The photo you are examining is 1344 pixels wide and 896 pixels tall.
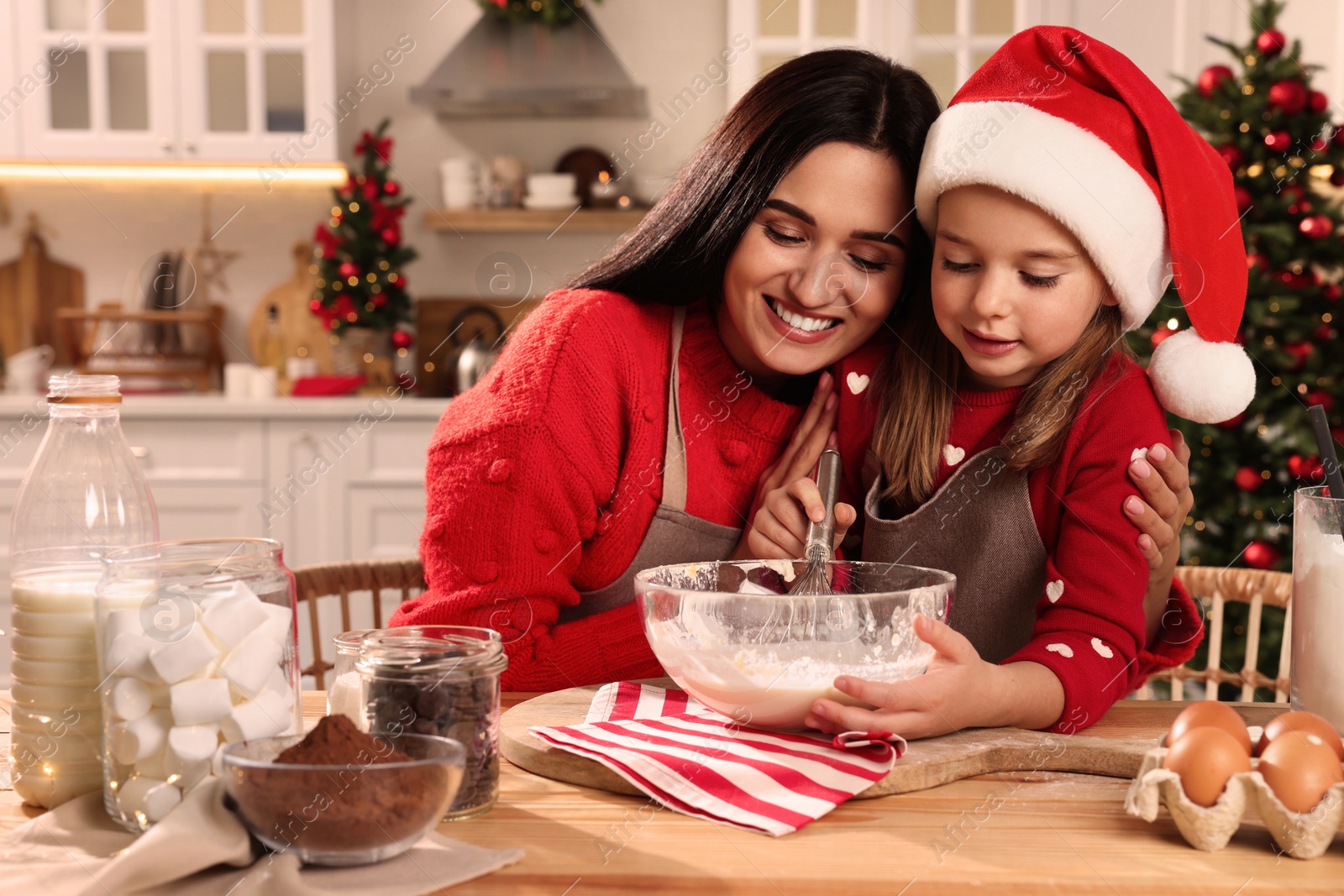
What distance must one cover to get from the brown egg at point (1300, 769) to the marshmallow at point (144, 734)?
0.66 meters

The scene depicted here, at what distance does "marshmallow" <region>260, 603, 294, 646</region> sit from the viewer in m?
0.69

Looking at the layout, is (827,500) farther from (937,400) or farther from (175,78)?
(175,78)

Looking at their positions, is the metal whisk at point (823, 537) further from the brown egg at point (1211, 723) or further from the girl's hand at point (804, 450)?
the brown egg at point (1211, 723)

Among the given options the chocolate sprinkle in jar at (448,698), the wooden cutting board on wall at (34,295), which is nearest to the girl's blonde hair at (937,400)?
the chocolate sprinkle in jar at (448,698)

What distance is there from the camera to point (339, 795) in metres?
0.62

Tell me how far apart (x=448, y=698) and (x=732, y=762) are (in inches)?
8.2

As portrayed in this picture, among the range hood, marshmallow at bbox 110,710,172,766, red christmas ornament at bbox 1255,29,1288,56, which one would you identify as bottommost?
marshmallow at bbox 110,710,172,766

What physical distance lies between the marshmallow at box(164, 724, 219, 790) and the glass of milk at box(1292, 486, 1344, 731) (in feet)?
2.50

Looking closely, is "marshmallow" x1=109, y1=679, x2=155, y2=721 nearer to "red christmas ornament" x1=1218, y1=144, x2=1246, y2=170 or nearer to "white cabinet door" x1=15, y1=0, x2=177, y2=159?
"red christmas ornament" x1=1218, y1=144, x2=1246, y2=170

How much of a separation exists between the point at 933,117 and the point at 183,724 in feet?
3.32

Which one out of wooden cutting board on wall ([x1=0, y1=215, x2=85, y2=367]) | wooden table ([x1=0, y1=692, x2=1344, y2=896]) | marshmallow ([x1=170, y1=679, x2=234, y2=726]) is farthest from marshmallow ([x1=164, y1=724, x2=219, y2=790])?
wooden cutting board on wall ([x1=0, y1=215, x2=85, y2=367])

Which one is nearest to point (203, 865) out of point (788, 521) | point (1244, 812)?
point (1244, 812)

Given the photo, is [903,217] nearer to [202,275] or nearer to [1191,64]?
[1191,64]

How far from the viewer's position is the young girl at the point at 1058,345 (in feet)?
3.42
